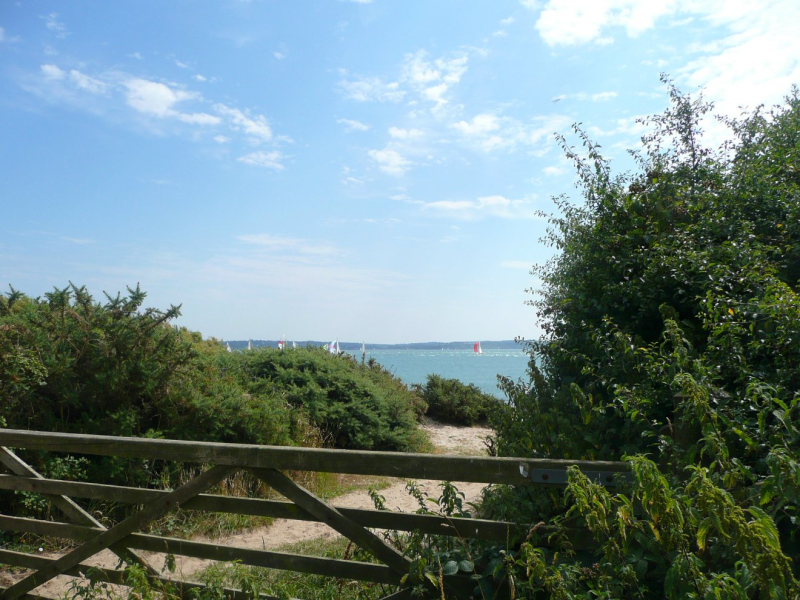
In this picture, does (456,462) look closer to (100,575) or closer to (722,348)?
(722,348)

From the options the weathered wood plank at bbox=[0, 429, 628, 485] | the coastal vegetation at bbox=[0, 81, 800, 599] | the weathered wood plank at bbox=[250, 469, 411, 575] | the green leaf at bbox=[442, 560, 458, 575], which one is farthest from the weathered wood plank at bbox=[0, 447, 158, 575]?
the green leaf at bbox=[442, 560, 458, 575]

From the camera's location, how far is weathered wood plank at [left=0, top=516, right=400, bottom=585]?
3.03m

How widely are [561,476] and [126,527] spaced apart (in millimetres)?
2571

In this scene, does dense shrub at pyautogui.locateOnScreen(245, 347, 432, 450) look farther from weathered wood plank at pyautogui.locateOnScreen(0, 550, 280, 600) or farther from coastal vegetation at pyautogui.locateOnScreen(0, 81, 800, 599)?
weathered wood plank at pyautogui.locateOnScreen(0, 550, 280, 600)

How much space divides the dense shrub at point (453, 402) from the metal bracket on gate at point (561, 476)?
1457cm

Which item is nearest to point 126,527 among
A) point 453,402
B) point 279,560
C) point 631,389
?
point 279,560

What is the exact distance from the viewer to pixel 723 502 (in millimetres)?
1679

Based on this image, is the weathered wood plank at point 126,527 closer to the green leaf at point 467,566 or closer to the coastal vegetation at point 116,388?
the green leaf at point 467,566

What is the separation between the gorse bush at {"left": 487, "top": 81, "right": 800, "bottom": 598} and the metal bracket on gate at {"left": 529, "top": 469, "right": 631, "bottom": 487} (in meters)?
0.11

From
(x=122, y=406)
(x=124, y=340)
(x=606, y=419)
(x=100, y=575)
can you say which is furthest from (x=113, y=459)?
(x=606, y=419)

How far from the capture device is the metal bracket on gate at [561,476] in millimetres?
2559

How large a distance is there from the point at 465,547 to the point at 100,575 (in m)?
2.10

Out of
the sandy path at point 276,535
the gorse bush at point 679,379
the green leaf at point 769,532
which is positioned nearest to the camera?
the green leaf at point 769,532

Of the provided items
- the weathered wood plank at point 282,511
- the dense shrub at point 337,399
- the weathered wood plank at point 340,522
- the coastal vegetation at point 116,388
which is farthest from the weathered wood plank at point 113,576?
the dense shrub at point 337,399
